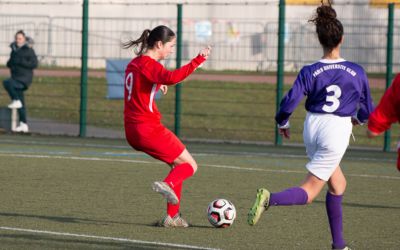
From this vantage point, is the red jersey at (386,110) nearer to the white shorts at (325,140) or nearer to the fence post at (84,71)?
the white shorts at (325,140)

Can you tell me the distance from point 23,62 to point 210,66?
14.4ft

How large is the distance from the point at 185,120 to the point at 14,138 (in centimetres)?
541

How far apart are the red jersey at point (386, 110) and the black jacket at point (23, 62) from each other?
15.0 m

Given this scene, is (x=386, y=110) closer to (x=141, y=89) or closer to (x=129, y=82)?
(x=141, y=89)

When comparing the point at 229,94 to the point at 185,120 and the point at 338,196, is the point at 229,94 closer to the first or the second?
the point at 185,120

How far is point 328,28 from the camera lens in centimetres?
841

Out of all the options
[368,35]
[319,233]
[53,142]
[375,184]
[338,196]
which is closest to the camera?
[338,196]

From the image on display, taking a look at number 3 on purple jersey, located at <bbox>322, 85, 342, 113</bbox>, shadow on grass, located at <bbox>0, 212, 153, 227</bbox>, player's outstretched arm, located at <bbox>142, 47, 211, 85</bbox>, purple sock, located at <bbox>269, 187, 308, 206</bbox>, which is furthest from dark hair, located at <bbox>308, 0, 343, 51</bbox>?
shadow on grass, located at <bbox>0, 212, 153, 227</bbox>

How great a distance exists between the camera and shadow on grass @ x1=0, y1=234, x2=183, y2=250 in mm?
8633

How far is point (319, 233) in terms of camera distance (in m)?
9.68

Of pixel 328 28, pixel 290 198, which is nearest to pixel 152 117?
pixel 290 198

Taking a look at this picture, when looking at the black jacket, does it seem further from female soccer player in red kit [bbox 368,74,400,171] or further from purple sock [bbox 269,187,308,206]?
female soccer player in red kit [bbox 368,74,400,171]

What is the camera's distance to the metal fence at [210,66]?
72.8ft

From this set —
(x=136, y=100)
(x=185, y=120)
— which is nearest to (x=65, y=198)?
(x=136, y=100)
